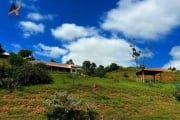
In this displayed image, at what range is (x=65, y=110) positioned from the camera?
32156 mm

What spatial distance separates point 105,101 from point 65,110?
1196 centimetres

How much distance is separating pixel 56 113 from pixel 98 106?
9.28m

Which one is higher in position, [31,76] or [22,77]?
[31,76]

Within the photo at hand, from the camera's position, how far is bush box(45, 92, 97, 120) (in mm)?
32125

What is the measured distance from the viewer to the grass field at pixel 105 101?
38.1 metres

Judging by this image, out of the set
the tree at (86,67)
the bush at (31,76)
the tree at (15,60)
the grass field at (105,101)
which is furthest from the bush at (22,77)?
the tree at (86,67)

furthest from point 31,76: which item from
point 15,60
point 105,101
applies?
point 15,60

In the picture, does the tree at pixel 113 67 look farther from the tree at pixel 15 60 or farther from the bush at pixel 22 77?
the bush at pixel 22 77

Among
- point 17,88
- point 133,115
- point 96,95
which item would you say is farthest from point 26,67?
point 133,115

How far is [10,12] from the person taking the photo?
91.4 ft

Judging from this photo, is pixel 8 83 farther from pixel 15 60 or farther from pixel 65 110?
pixel 15 60

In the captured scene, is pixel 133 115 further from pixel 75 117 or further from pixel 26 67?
pixel 26 67

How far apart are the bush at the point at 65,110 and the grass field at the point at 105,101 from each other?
3480mm

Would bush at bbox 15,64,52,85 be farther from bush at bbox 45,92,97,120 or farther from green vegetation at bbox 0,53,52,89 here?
bush at bbox 45,92,97,120
